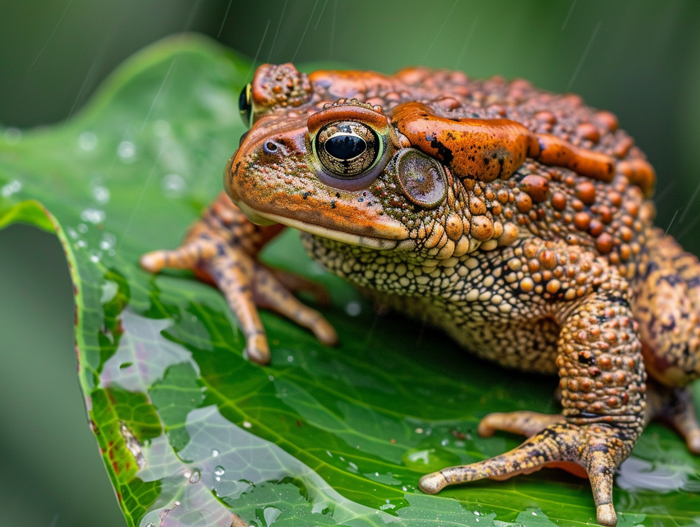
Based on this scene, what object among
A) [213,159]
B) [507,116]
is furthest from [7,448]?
[507,116]

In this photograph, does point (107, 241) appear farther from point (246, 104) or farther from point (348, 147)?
point (348, 147)

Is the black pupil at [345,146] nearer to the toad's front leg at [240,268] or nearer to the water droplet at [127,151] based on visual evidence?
the toad's front leg at [240,268]

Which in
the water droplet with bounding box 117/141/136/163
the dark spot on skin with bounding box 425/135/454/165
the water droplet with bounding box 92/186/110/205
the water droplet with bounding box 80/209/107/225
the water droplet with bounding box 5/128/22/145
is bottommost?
the water droplet with bounding box 5/128/22/145

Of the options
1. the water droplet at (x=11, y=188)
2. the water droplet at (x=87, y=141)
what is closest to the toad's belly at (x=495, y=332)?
the water droplet at (x=11, y=188)

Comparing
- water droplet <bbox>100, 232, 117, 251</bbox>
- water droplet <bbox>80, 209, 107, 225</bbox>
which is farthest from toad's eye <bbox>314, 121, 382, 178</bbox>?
water droplet <bbox>80, 209, 107, 225</bbox>

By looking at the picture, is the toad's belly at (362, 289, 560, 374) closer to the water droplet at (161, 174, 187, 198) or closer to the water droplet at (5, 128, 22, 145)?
the water droplet at (161, 174, 187, 198)

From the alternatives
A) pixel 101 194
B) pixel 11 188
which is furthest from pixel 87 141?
pixel 11 188

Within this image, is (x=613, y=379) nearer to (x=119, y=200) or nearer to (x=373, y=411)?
(x=373, y=411)
